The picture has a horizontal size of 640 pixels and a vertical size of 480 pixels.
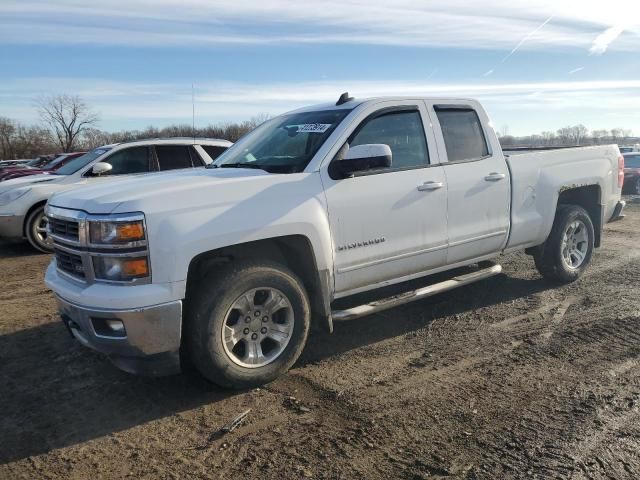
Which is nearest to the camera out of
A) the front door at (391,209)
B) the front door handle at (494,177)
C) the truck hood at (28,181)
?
the front door at (391,209)

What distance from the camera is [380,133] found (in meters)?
4.60

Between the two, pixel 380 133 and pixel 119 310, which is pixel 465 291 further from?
pixel 119 310

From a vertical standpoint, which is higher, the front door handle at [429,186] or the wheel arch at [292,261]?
the front door handle at [429,186]

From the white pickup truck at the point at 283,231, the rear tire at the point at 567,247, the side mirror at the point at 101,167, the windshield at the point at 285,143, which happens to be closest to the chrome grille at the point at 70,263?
the white pickup truck at the point at 283,231

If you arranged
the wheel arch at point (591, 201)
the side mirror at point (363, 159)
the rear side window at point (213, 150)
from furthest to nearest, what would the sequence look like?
1. the rear side window at point (213, 150)
2. the wheel arch at point (591, 201)
3. the side mirror at point (363, 159)

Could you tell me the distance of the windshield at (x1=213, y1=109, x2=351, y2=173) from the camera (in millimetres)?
4293

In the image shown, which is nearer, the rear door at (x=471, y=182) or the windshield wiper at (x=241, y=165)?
the windshield wiper at (x=241, y=165)

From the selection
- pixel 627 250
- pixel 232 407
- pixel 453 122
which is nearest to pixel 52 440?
pixel 232 407

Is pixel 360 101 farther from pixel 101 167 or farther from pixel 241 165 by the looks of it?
pixel 101 167

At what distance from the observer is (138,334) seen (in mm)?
3312

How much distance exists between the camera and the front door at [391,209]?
4.16 metres

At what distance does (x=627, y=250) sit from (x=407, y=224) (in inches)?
218

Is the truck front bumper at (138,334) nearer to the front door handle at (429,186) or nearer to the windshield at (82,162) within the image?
the front door handle at (429,186)

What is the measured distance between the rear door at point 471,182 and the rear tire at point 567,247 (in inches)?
39.2
